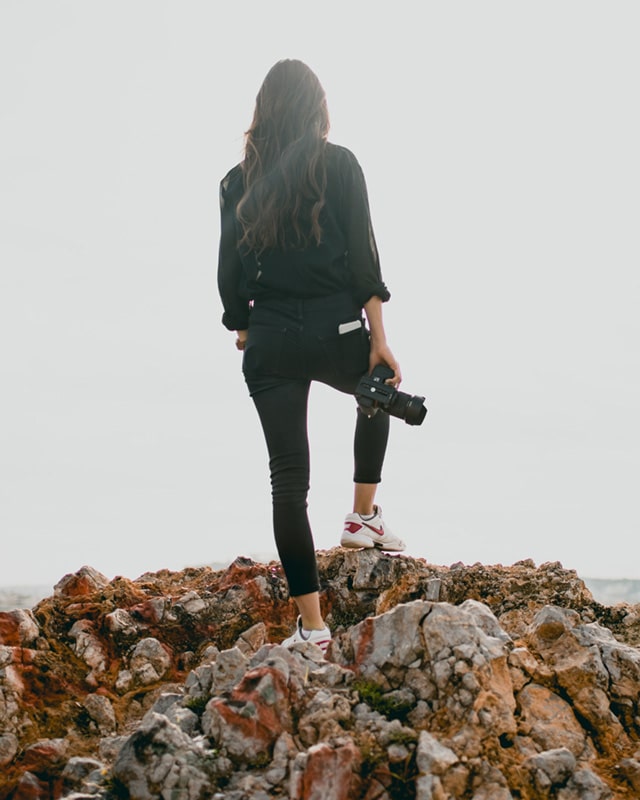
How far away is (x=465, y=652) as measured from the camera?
5402 mm

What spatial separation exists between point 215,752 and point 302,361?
2667 mm

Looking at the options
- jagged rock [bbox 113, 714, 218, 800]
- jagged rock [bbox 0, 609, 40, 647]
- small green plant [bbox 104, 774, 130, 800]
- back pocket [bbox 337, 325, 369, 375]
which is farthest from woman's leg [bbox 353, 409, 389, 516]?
small green plant [bbox 104, 774, 130, 800]

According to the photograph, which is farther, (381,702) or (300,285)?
(300,285)

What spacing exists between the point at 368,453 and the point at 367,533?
0.88 metres

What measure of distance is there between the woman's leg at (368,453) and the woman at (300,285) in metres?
0.73

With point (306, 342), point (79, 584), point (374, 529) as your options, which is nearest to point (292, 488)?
point (306, 342)

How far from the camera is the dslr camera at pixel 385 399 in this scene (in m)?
6.77

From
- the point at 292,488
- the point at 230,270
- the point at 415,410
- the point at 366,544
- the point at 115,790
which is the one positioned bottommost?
the point at 115,790

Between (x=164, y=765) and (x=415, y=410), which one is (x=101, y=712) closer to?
(x=164, y=765)

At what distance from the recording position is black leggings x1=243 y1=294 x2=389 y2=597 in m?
6.63

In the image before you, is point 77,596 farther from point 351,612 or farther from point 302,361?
point 302,361

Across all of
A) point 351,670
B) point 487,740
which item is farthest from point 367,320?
point 487,740

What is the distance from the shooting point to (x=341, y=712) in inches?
204

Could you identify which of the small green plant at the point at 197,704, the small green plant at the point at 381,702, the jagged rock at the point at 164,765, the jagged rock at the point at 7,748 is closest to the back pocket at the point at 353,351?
the small green plant at the point at 381,702
